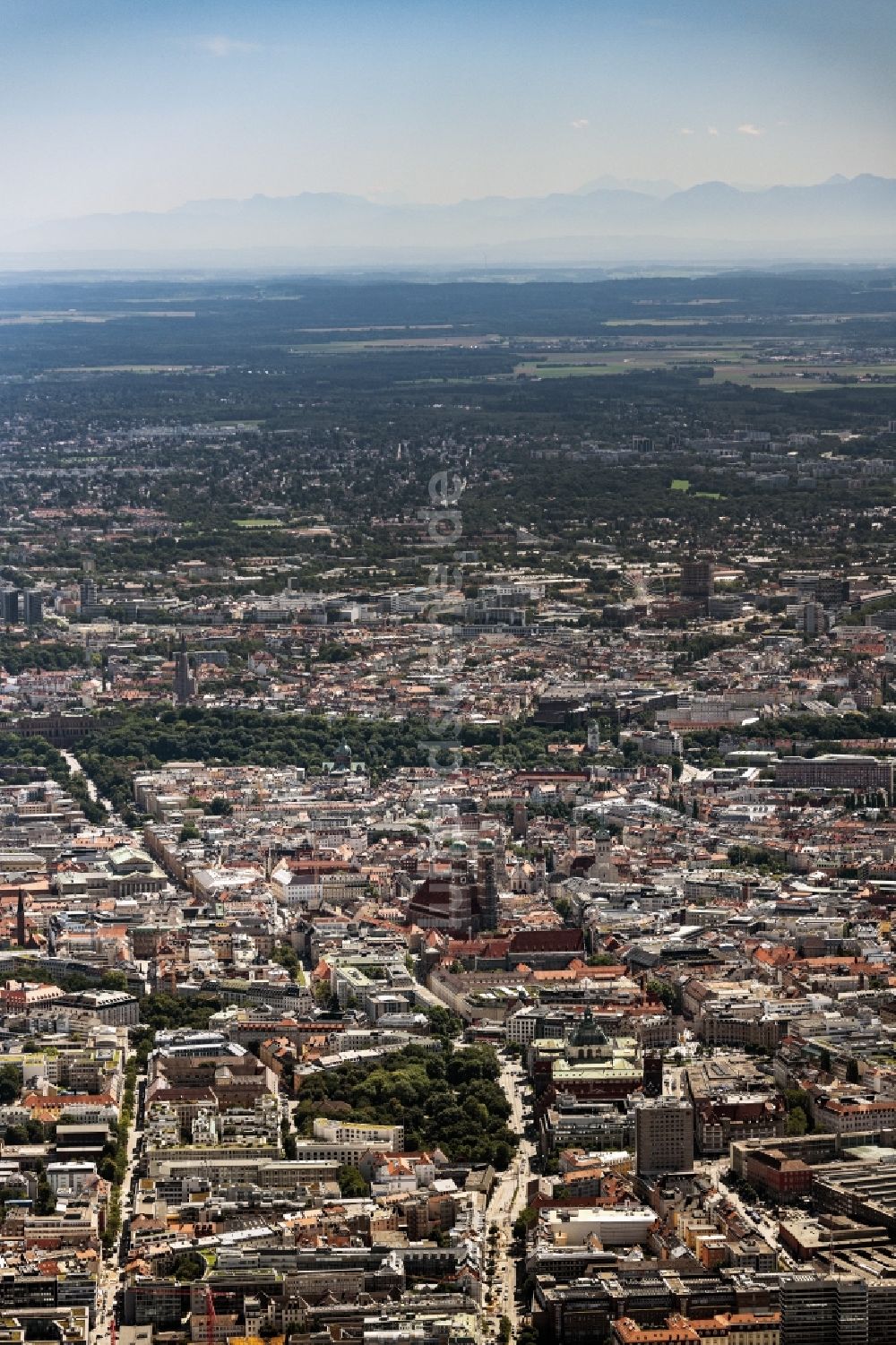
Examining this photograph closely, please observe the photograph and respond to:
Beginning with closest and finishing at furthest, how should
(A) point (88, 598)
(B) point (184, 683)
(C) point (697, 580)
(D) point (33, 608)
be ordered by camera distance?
(B) point (184, 683), (D) point (33, 608), (C) point (697, 580), (A) point (88, 598)

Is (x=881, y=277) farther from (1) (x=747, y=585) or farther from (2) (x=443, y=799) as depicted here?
(2) (x=443, y=799)

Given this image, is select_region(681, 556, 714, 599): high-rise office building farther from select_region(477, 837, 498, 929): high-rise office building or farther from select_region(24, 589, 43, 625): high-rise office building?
select_region(477, 837, 498, 929): high-rise office building

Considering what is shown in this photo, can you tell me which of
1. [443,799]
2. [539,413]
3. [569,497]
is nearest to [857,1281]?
[443,799]

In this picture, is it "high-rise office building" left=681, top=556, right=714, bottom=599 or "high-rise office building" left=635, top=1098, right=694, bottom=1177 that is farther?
"high-rise office building" left=681, top=556, right=714, bottom=599

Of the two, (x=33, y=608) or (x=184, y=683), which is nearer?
(x=184, y=683)

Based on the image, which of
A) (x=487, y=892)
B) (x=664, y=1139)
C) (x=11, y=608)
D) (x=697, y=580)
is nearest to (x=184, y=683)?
(x=11, y=608)

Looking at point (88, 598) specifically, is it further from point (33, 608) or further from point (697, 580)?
point (697, 580)

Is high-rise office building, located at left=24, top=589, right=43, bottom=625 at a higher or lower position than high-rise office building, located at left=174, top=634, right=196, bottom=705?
lower

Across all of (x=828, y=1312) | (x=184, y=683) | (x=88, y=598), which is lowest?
(x=88, y=598)

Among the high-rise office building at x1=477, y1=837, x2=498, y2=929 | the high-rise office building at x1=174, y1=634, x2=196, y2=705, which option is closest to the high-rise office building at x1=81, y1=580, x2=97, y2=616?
the high-rise office building at x1=174, y1=634, x2=196, y2=705

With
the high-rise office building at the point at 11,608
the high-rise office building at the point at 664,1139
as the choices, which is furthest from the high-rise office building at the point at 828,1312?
the high-rise office building at the point at 11,608

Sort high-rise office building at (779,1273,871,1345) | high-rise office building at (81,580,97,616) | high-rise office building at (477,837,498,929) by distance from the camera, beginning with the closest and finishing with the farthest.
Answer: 1. high-rise office building at (779,1273,871,1345)
2. high-rise office building at (477,837,498,929)
3. high-rise office building at (81,580,97,616)
